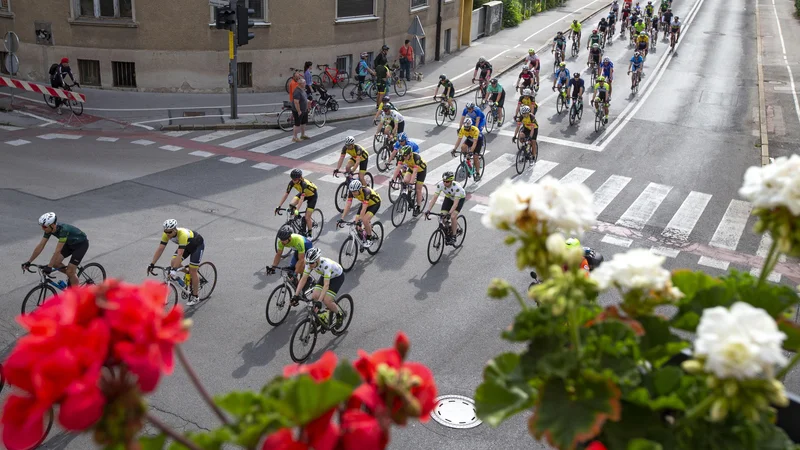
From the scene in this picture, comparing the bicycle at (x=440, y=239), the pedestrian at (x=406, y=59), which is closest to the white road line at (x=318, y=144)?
the bicycle at (x=440, y=239)

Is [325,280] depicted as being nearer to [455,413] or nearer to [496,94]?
[455,413]

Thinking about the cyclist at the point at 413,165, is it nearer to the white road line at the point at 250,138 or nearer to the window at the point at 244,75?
the white road line at the point at 250,138

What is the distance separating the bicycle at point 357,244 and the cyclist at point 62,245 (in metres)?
4.52

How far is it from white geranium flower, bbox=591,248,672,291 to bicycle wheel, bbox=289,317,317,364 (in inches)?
337

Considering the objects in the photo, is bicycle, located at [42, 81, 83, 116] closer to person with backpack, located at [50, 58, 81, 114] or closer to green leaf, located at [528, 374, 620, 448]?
person with backpack, located at [50, 58, 81, 114]

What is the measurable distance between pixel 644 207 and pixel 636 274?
16423 millimetres

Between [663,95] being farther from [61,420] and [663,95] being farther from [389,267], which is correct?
[61,420]

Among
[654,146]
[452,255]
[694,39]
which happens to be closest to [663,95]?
[654,146]

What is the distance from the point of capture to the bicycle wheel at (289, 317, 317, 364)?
11.4 m

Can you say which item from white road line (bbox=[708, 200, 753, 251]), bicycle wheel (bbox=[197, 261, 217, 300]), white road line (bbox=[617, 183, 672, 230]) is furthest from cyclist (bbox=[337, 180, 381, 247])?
white road line (bbox=[708, 200, 753, 251])

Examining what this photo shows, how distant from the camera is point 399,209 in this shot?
667 inches

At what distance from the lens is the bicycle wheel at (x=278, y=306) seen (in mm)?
12297

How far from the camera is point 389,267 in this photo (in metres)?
14.9

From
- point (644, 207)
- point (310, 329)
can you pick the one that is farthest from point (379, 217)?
point (644, 207)
